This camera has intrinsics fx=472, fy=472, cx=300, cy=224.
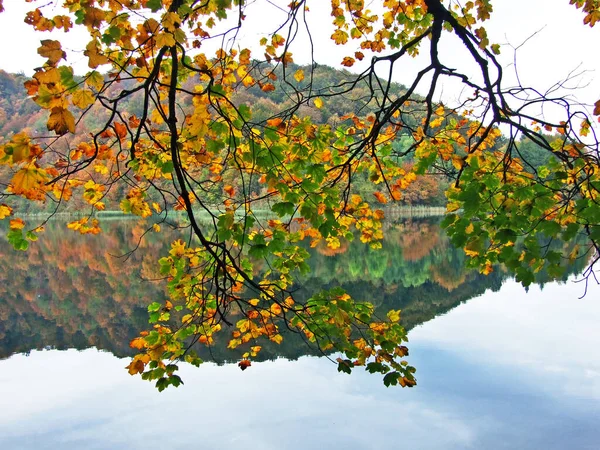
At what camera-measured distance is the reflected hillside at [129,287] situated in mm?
9266

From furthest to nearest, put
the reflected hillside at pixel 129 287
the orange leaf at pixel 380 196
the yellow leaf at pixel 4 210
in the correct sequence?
the reflected hillside at pixel 129 287 → the orange leaf at pixel 380 196 → the yellow leaf at pixel 4 210

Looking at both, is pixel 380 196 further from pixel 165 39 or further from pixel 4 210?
pixel 4 210

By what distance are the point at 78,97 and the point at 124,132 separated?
0.78 meters

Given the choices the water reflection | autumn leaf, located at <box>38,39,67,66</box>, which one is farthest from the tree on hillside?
the water reflection

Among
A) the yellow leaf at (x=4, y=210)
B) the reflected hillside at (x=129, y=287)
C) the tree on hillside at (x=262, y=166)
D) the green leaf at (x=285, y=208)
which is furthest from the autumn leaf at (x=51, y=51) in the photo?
the reflected hillside at (x=129, y=287)

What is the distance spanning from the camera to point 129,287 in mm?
13375

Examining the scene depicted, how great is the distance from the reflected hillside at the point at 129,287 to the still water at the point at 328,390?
0.09m

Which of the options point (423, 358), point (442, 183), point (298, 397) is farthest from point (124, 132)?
point (442, 183)

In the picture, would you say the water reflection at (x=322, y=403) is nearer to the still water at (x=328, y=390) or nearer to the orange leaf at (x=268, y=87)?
the still water at (x=328, y=390)

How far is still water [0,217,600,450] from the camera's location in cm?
511

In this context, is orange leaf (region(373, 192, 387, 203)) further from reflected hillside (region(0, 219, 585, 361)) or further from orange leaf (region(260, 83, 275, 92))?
reflected hillside (region(0, 219, 585, 361))

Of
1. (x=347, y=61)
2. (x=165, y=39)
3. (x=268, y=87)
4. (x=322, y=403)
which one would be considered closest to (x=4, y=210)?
(x=165, y=39)

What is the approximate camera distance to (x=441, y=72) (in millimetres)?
3391

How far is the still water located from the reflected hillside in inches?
3.5
